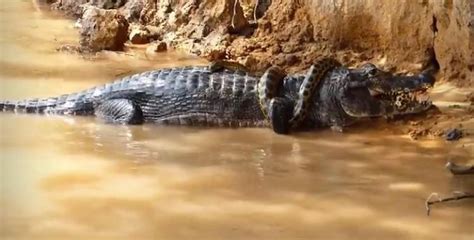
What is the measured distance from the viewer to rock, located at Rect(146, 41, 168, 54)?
8148mm

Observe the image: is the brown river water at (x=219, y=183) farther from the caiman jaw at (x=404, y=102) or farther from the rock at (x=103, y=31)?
the rock at (x=103, y=31)

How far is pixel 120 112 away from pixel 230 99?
2.40 ft

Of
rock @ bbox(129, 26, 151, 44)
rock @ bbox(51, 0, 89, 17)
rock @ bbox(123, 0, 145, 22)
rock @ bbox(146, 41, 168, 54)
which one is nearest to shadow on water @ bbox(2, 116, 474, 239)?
rock @ bbox(146, 41, 168, 54)

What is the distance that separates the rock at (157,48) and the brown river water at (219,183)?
2202 millimetres

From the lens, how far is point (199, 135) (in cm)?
563

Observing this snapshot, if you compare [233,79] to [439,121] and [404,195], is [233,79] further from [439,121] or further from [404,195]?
[404,195]

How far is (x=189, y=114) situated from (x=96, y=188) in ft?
4.68

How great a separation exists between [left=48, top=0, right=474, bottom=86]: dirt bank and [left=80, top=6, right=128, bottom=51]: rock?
48 centimetres

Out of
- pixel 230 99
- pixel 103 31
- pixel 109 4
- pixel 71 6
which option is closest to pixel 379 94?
pixel 230 99

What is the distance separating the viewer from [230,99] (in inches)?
232

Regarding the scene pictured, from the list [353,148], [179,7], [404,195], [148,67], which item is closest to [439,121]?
[353,148]

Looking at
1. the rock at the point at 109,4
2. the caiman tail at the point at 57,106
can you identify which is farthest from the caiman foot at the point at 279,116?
the rock at the point at 109,4

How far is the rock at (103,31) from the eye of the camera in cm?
820

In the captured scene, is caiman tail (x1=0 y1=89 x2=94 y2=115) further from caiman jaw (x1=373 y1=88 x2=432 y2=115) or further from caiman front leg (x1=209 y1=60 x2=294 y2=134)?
caiman jaw (x1=373 y1=88 x2=432 y2=115)
